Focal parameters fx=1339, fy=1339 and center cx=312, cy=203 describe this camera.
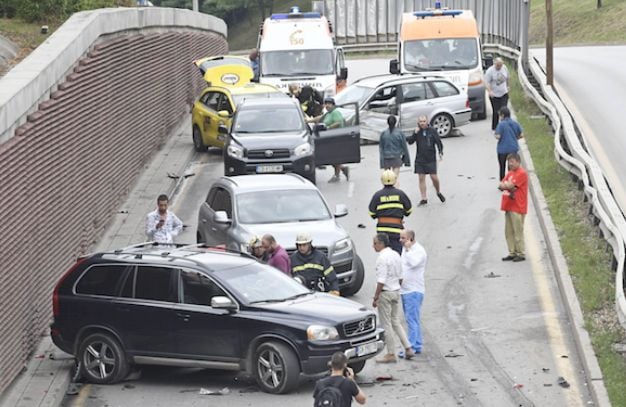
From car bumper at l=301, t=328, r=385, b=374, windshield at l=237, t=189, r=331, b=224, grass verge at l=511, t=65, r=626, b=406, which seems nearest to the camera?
car bumper at l=301, t=328, r=385, b=374

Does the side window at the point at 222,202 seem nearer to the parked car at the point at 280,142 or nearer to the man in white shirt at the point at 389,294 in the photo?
the man in white shirt at the point at 389,294

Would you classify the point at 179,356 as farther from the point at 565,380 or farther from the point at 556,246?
the point at 556,246

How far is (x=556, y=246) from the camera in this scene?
21.1 m

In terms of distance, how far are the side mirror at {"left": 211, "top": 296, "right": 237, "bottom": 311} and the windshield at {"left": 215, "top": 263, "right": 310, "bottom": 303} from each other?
0.70 feet

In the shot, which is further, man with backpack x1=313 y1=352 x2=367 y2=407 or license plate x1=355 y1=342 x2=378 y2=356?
license plate x1=355 y1=342 x2=378 y2=356

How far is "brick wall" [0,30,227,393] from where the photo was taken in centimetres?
1650

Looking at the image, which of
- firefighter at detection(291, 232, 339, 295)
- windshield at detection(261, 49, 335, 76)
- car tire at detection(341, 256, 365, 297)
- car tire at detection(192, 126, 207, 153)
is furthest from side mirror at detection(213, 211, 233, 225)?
windshield at detection(261, 49, 335, 76)

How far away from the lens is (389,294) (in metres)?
16.3

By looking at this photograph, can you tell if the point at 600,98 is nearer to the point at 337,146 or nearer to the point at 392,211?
the point at 337,146

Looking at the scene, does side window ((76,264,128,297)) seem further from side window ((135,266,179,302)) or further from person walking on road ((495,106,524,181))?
person walking on road ((495,106,524,181))

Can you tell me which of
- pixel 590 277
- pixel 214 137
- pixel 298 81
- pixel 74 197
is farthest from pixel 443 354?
pixel 298 81

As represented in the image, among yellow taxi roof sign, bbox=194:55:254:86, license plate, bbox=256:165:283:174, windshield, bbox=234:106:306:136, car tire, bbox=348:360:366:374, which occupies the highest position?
car tire, bbox=348:360:366:374

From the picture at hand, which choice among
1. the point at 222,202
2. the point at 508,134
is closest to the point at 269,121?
the point at 508,134

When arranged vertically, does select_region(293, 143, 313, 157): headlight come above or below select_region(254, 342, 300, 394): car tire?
below
